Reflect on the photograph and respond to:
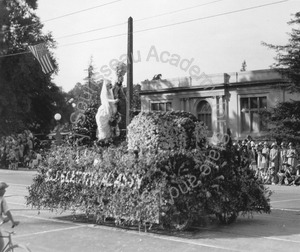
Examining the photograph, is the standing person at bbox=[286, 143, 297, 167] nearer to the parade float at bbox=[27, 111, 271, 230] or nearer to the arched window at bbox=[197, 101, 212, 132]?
the parade float at bbox=[27, 111, 271, 230]

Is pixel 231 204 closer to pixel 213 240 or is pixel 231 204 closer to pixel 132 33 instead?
pixel 213 240

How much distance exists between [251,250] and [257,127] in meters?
32.6

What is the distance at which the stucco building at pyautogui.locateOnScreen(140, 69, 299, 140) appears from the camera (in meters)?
38.1

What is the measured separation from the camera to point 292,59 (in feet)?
77.3

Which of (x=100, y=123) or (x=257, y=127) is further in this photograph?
(x=257, y=127)

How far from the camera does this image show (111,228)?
913 cm

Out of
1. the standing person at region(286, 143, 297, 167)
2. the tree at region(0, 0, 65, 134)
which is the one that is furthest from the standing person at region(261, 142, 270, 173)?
the tree at region(0, 0, 65, 134)

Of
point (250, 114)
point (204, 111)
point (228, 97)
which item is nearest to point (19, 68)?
point (204, 111)

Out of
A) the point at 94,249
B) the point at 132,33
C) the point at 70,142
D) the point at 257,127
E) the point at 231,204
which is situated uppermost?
the point at 132,33

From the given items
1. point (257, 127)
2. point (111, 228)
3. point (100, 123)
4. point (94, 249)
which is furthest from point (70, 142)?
A: point (257, 127)

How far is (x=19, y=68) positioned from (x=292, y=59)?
2311 centimetres

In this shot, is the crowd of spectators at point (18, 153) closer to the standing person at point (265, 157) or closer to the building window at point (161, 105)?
the building window at point (161, 105)

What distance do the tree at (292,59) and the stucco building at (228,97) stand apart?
41.9ft

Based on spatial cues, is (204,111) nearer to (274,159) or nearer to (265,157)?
(265,157)
